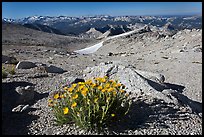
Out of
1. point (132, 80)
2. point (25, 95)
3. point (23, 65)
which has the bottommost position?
point (23, 65)

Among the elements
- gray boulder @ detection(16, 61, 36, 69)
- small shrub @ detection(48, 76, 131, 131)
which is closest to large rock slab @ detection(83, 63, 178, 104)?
small shrub @ detection(48, 76, 131, 131)

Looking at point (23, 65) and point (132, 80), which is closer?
point (132, 80)

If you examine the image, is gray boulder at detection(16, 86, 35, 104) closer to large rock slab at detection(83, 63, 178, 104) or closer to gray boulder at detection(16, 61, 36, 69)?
large rock slab at detection(83, 63, 178, 104)

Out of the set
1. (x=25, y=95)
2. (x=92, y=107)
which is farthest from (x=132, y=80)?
(x=25, y=95)

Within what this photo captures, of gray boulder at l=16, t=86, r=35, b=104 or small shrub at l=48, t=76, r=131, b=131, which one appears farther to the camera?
gray boulder at l=16, t=86, r=35, b=104

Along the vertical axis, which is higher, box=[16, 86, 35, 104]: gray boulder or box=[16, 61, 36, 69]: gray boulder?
box=[16, 86, 35, 104]: gray boulder

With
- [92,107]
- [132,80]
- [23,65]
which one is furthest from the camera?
[23,65]

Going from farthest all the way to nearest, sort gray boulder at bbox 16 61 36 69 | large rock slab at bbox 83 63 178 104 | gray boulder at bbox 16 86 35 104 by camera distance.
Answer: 1. gray boulder at bbox 16 61 36 69
2. gray boulder at bbox 16 86 35 104
3. large rock slab at bbox 83 63 178 104

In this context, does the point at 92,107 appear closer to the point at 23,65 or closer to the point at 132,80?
the point at 132,80

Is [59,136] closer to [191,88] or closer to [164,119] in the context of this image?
[164,119]

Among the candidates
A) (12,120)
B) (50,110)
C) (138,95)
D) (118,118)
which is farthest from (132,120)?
(12,120)

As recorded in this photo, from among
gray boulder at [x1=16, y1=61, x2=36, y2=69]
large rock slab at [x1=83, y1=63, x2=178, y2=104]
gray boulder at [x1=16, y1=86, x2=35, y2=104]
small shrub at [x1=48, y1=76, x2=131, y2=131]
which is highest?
small shrub at [x1=48, y1=76, x2=131, y2=131]

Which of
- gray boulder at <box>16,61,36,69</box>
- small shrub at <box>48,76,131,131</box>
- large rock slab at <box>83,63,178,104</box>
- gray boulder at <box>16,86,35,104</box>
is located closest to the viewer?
small shrub at <box>48,76,131,131</box>
